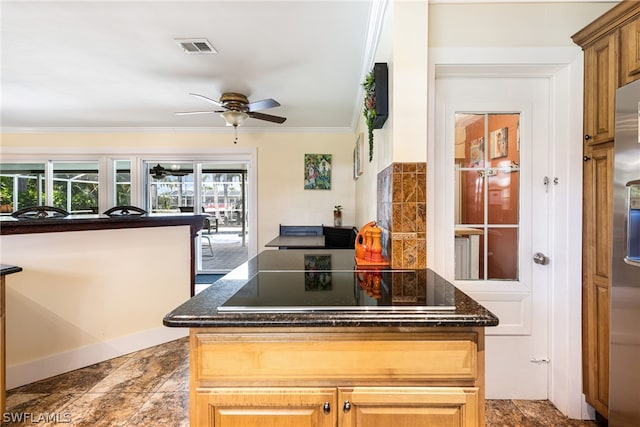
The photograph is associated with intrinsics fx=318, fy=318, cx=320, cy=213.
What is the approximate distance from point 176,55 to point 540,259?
9.57ft

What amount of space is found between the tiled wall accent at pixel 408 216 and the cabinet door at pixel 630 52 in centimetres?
99

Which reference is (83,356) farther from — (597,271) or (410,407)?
(597,271)

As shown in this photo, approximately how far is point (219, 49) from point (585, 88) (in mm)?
2372

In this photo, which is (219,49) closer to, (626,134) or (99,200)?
(626,134)

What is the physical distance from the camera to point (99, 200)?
191 inches

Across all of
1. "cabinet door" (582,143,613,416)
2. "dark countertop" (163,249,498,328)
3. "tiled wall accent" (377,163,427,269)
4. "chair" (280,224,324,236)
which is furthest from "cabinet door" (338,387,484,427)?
"chair" (280,224,324,236)

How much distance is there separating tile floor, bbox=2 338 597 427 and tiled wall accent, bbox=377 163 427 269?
40.3 inches

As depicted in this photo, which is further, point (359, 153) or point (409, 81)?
point (359, 153)

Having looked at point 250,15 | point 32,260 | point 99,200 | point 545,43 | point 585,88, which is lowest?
point 32,260

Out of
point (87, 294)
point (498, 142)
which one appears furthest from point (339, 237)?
point (87, 294)

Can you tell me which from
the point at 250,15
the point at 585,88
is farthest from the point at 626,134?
the point at 250,15

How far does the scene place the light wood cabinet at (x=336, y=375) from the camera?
976mm

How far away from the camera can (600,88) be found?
5.33 feet

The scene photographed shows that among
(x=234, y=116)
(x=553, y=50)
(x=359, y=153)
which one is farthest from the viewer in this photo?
(x=359, y=153)
